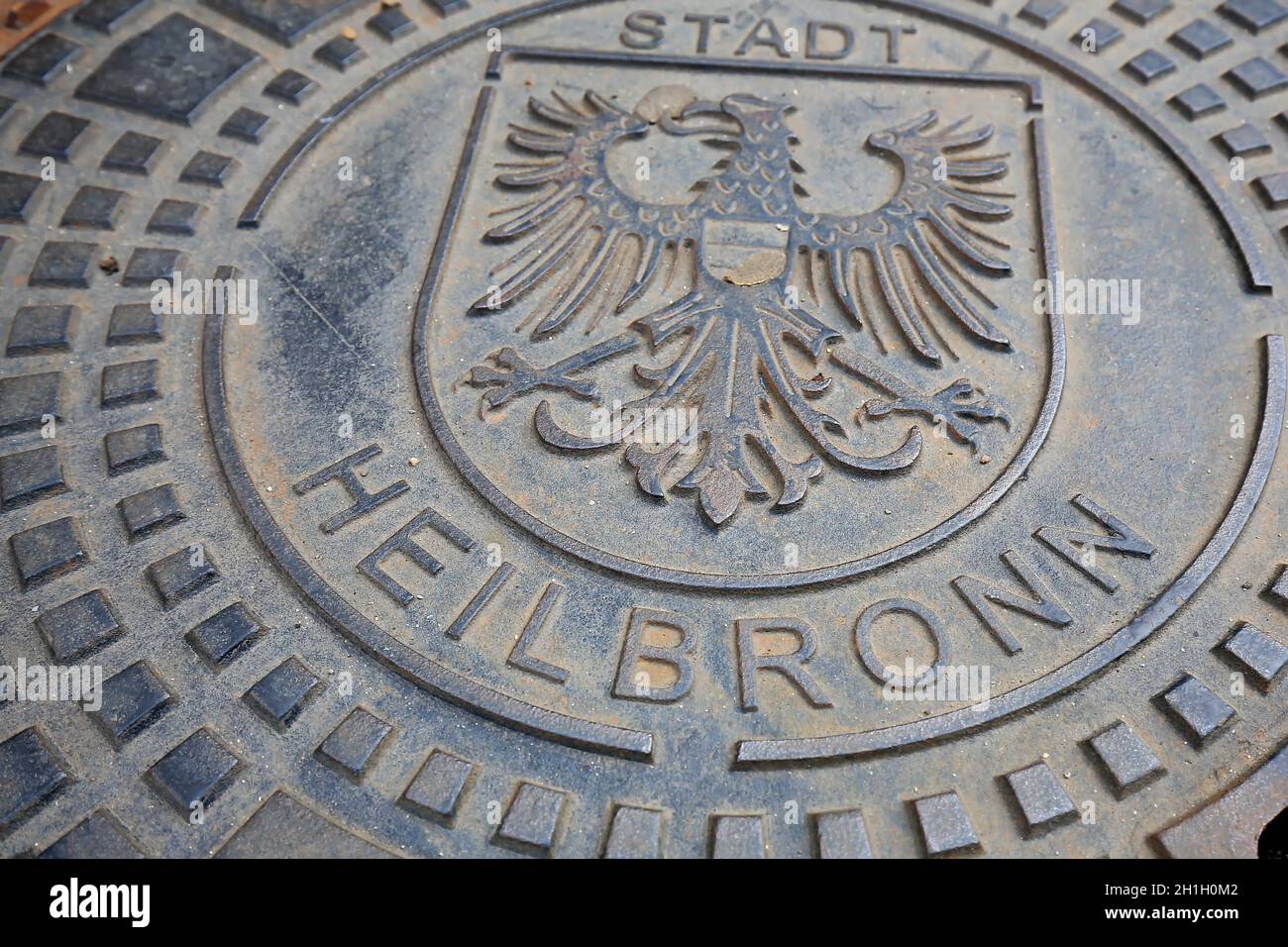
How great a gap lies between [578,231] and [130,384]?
6.43 ft

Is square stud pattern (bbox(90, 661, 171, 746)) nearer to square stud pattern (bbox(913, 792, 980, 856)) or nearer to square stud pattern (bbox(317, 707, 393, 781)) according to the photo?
square stud pattern (bbox(317, 707, 393, 781))

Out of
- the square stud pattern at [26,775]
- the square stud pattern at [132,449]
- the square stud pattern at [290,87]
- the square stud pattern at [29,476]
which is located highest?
the square stud pattern at [290,87]

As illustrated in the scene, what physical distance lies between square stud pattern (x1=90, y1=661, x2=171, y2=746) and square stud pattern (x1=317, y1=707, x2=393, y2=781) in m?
0.58

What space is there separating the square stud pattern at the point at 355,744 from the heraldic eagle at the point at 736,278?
1265mm

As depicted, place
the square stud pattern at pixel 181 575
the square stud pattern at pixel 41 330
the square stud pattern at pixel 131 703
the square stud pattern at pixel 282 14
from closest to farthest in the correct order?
the square stud pattern at pixel 131 703 → the square stud pattern at pixel 181 575 → the square stud pattern at pixel 41 330 → the square stud pattern at pixel 282 14

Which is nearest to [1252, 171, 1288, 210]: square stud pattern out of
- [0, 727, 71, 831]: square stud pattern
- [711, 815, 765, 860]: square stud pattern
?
[711, 815, 765, 860]: square stud pattern

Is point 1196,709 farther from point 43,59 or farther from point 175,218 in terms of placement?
point 43,59

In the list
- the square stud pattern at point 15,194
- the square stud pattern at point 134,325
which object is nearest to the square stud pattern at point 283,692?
the square stud pattern at point 134,325

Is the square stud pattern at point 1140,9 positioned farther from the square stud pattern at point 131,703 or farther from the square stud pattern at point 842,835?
the square stud pattern at point 131,703

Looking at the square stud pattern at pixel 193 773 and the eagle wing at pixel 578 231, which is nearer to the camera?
the square stud pattern at pixel 193 773

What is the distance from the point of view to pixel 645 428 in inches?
177

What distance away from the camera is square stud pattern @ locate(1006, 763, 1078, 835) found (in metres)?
3.60

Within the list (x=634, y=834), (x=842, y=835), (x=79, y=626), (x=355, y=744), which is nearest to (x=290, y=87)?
(x=79, y=626)

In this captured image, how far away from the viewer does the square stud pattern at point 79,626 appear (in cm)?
392
